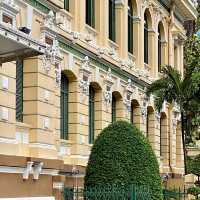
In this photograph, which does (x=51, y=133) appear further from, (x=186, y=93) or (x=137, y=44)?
(x=137, y=44)

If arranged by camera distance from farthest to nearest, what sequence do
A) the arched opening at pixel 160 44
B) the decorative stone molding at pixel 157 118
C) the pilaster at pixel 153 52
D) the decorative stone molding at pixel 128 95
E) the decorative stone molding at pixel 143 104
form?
the arched opening at pixel 160 44 → the decorative stone molding at pixel 157 118 → the pilaster at pixel 153 52 → the decorative stone molding at pixel 143 104 → the decorative stone molding at pixel 128 95

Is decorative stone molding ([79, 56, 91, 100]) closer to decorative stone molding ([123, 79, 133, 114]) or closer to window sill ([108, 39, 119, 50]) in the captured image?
window sill ([108, 39, 119, 50])

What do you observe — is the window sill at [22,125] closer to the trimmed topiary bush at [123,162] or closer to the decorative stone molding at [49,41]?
the decorative stone molding at [49,41]

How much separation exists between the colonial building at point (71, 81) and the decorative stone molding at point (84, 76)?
3cm

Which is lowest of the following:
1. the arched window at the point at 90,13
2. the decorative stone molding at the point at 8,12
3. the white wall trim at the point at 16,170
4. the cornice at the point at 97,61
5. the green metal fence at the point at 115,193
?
the green metal fence at the point at 115,193

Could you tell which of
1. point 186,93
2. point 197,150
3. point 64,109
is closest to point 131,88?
point 186,93

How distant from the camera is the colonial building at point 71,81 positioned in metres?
15.6

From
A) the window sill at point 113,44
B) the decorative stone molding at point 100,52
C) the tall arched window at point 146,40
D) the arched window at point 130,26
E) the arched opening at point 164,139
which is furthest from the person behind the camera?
the arched opening at point 164,139

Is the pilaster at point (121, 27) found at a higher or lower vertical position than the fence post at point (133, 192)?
higher

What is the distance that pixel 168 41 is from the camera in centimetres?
3453

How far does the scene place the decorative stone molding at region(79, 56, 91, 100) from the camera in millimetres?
21969

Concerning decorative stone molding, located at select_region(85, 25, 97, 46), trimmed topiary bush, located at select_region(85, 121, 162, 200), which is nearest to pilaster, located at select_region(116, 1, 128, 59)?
decorative stone molding, located at select_region(85, 25, 97, 46)

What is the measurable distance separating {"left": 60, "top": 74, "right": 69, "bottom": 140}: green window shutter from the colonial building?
3cm

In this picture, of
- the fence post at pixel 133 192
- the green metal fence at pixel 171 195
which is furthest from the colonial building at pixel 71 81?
the green metal fence at pixel 171 195
